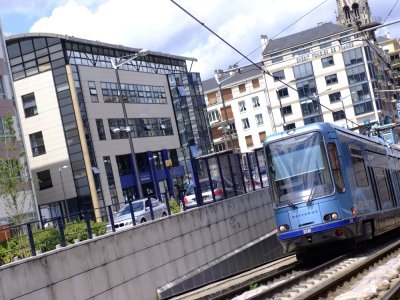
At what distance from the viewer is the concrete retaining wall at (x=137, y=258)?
12484 mm

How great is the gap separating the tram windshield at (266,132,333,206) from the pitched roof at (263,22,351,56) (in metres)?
88.2

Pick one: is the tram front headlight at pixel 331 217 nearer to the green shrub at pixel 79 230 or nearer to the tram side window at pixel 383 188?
the tram side window at pixel 383 188

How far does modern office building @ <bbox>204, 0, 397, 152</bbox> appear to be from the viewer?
318 ft

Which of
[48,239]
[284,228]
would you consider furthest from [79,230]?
[284,228]

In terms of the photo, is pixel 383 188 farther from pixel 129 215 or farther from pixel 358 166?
pixel 129 215

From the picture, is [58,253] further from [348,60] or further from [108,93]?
[348,60]

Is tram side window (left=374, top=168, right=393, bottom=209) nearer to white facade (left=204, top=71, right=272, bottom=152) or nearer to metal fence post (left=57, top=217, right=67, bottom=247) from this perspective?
metal fence post (left=57, top=217, right=67, bottom=247)

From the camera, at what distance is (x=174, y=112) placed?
251 feet

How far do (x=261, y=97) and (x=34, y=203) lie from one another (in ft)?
219

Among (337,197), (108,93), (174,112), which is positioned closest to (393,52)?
(174,112)

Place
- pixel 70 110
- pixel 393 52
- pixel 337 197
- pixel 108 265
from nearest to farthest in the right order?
pixel 108 265 < pixel 337 197 < pixel 70 110 < pixel 393 52

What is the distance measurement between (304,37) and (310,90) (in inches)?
433

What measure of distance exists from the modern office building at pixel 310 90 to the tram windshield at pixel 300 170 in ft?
240

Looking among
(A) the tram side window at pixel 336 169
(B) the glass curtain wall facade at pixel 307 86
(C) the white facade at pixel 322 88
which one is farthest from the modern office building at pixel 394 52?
(A) the tram side window at pixel 336 169
